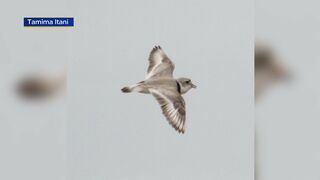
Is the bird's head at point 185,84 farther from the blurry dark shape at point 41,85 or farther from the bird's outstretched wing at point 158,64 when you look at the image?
the blurry dark shape at point 41,85

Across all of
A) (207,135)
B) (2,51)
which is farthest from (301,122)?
(2,51)

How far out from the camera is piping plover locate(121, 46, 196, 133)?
2.70 meters

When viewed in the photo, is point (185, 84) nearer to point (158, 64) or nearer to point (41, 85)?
point (158, 64)

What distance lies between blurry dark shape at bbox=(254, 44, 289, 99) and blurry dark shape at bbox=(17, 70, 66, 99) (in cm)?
126

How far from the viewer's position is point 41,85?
8.98 feet

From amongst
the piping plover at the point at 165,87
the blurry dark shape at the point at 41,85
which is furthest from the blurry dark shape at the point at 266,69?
the blurry dark shape at the point at 41,85

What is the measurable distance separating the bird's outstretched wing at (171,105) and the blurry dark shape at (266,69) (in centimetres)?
51

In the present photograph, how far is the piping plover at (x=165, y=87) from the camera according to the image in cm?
270

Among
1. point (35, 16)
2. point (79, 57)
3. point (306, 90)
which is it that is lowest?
point (306, 90)

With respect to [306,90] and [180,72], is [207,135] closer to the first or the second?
[180,72]

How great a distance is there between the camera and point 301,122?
107 inches

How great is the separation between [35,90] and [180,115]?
0.94 metres

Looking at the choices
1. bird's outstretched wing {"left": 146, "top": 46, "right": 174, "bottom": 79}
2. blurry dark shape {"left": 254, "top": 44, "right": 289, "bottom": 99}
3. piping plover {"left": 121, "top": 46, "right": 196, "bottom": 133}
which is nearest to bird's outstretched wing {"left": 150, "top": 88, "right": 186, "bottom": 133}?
piping plover {"left": 121, "top": 46, "right": 196, "bottom": 133}

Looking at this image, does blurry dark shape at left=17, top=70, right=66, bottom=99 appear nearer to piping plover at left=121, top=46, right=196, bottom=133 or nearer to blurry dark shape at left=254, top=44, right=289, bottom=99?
piping plover at left=121, top=46, right=196, bottom=133
